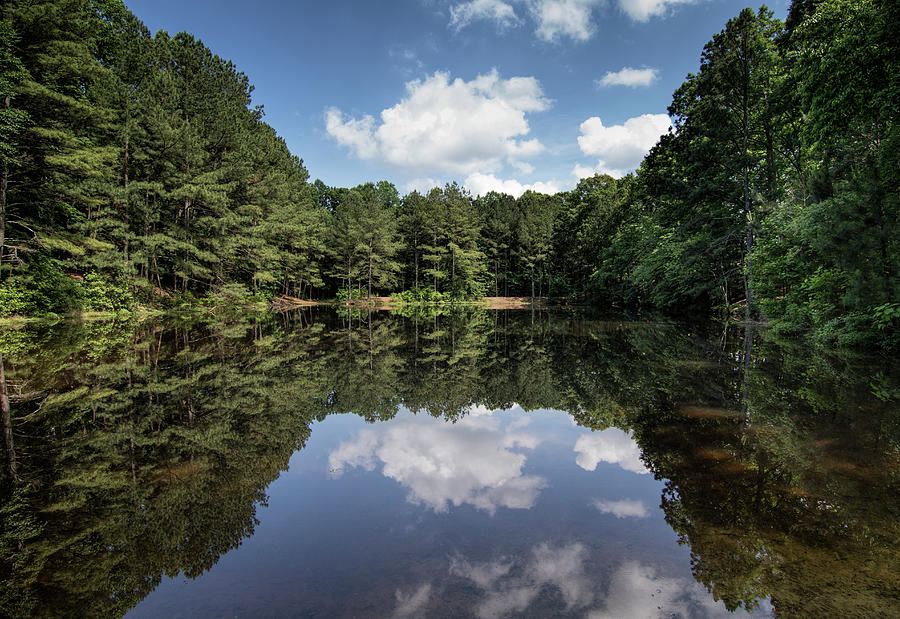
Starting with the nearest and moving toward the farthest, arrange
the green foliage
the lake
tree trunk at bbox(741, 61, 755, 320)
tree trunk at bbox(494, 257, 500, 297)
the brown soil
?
the lake, tree trunk at bbox(741, 61, 755, 320), the green foliage, the brown soil, tree trunk at bbox(494, 257, 500, 297)

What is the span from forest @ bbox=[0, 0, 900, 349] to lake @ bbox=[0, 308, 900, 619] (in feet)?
15.8

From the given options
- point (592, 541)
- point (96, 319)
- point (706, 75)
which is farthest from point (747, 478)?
point (96, 319)

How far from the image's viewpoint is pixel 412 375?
27.8 ft

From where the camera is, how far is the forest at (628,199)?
8.39m

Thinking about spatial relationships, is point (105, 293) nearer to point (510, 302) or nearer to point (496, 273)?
point (510, 302)

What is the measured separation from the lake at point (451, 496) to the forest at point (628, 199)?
481cm

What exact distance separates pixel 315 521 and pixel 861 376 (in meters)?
9.46

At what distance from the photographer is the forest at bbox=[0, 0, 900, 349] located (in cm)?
839

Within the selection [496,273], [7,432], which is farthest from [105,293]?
[496,273]

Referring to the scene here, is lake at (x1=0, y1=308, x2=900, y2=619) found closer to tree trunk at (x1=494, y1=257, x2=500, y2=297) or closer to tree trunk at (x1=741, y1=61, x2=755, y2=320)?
tree trunk at (x1=741, y1=61, x2=755, y2=320)

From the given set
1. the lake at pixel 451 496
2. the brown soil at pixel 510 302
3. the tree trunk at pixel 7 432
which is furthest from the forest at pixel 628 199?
the tree trunk at pixel 7 432

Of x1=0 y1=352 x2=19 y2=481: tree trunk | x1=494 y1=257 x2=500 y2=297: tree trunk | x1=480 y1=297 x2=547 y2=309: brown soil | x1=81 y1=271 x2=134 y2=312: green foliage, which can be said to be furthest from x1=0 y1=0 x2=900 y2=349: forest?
x1=494 y1=257 x2=500 y2=297: tree trunk

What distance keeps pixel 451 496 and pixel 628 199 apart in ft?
128

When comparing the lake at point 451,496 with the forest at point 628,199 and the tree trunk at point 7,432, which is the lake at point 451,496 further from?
the forest at point 628,199
